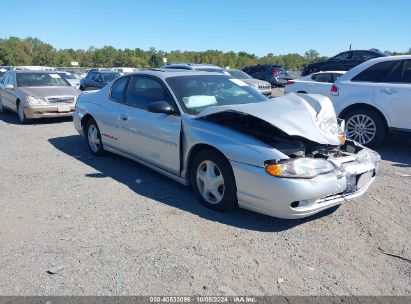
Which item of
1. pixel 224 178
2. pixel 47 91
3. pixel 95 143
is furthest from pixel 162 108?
pixel 47 91

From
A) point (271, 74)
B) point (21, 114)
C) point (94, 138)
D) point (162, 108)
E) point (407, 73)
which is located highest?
point (407, 73)

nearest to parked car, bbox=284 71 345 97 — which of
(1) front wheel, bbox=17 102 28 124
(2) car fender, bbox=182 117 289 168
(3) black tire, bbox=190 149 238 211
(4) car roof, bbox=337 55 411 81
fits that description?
(4) car roof, bbox=337 55 411 81

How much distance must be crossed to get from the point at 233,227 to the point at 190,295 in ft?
3.64

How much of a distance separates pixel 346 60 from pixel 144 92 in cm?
1452

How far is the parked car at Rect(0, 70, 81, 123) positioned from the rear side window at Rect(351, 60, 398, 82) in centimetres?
724

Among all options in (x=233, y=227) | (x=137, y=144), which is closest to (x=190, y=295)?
(x=233, y=227)

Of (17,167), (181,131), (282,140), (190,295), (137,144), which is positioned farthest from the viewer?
(17,167)

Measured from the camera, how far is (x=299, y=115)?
3.72m

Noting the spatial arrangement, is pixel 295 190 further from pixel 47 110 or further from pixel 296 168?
pixel 47 110

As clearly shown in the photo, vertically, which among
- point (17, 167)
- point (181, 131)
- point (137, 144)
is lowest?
point (17, 167)

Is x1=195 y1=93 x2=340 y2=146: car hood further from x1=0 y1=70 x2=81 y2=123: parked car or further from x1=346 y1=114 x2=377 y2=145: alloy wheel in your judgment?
x1=0 y1=70 x2=81 y2=123: parked car

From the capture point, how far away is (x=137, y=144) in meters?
4.93

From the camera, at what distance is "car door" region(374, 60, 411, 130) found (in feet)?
20.0

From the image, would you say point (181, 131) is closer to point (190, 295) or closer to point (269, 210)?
point (269, 210)
